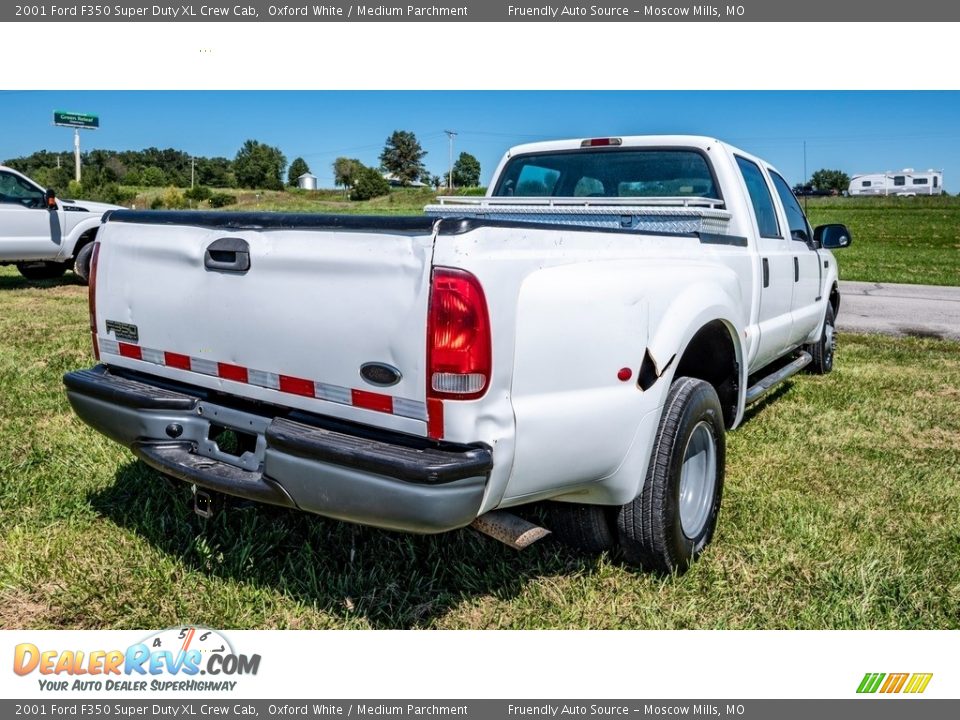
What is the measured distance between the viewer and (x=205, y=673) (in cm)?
266

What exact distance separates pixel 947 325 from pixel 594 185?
24.9 feet

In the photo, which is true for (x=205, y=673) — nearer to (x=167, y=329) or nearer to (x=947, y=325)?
(x=167, y=329)

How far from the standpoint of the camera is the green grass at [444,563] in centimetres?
300

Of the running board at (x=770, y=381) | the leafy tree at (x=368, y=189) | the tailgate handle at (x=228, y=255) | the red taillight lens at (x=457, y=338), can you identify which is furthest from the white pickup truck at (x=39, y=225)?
the leafy tree at (x=368, y=189)

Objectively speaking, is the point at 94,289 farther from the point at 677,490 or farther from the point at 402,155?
the point at 402,155

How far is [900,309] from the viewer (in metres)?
12.1

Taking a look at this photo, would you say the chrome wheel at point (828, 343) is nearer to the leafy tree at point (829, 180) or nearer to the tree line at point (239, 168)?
the tree line at point (239, 168)

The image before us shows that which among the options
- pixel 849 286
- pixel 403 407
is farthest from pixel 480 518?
pixel 849 286

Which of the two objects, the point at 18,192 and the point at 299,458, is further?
the point at 18,192

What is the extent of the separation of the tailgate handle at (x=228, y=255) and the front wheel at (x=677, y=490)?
1.62 m

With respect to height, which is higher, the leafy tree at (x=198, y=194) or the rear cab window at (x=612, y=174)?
the leafy tree at (x=198, y=194)

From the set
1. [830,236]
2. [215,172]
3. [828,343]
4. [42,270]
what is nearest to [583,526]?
[830,236]

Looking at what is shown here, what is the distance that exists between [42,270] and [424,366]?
14.0 metres

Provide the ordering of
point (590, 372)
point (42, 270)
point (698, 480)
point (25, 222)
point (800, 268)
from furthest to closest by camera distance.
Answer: point (42, 270)
point (25, 222)
point (800, 268)
point (698, 480)
point (590, 372)
